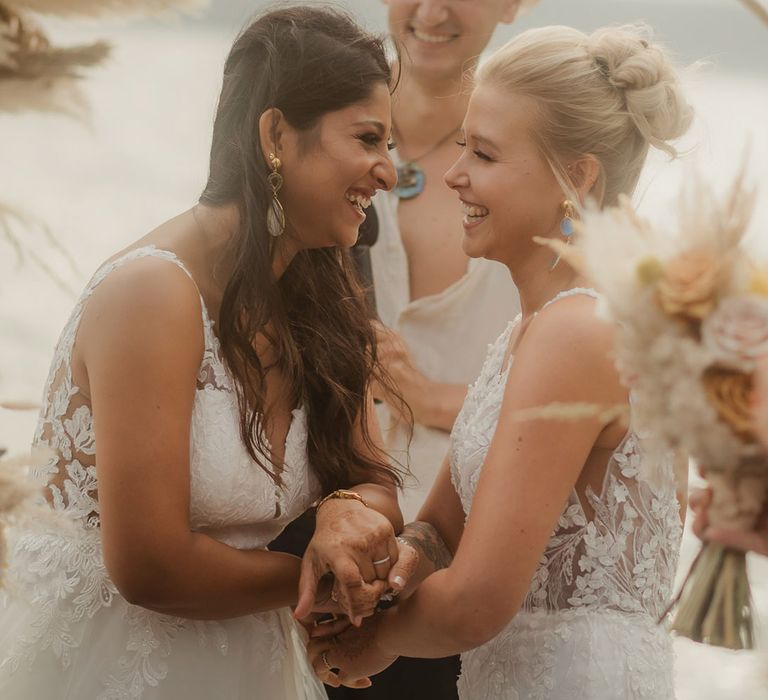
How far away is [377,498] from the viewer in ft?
7.73

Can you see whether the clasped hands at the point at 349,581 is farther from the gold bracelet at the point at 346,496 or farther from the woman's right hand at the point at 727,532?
the woman's right hand at the point at 727,532

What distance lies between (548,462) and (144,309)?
721 mm

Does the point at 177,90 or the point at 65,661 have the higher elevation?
the point at 65,661

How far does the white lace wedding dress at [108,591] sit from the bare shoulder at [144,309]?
0.04 m

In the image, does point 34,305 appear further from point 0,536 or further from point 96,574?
point 0,536

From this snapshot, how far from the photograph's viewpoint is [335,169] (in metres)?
2.27

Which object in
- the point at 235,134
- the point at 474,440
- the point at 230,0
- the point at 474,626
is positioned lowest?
the point at 230,0

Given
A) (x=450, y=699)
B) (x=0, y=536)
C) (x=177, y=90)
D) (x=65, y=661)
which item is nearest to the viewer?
(x=0, y=536)

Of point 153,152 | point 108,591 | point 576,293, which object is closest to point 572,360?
point 576,293

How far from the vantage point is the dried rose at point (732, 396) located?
4.13 ft

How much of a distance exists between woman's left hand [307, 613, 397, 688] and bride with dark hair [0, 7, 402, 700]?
55mm

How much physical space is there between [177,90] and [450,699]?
8.70 meters

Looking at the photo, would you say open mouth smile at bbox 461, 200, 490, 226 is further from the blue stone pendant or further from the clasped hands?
the blue stone pendant

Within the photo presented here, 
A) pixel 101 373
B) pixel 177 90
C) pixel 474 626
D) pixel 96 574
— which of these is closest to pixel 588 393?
pixel 474 626
